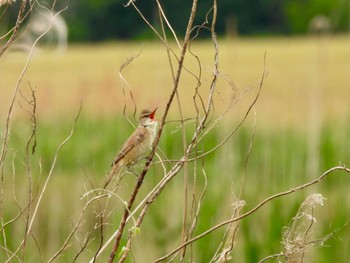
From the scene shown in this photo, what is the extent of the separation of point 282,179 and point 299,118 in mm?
4889

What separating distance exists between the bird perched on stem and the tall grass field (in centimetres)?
5

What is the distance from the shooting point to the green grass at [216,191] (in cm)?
506

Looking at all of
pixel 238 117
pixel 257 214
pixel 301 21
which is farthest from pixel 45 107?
pixel 301 21

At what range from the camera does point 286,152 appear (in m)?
8.20

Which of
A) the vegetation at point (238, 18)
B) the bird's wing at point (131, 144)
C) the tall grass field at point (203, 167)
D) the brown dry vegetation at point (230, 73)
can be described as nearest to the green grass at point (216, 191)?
the tall grass field at point (203, 167)

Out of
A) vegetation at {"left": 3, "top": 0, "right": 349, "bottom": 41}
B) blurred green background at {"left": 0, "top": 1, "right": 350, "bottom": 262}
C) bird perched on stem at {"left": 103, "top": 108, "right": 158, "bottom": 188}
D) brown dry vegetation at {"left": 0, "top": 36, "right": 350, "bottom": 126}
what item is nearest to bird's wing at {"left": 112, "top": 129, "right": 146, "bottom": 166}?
bird perched on stem at {"left": 103, "top": 108, "right": 158, "bottom": 188}

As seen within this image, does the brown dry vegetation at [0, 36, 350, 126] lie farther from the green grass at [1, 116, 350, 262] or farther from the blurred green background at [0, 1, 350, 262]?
the green grass at [1, 116, 350, 262]

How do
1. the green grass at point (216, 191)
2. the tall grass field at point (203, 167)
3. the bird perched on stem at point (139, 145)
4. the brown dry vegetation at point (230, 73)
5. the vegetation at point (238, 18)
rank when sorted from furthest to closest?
the vegetation at point (238, 18) < the brown dry vegetation at point (230, 73) < the green grass at point (216, 191) < the tall grass field at point (203, 167) < the bird perched on stem at point (139, 145)

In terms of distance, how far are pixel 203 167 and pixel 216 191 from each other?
3890 millimetres

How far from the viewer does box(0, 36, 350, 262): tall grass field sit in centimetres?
268

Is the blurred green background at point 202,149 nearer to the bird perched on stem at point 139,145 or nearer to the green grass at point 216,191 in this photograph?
the green grass at point 216,191

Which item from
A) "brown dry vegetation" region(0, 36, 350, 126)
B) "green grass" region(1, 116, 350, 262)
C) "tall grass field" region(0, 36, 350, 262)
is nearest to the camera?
"tall grass field" region(0, 36, 350, 262)

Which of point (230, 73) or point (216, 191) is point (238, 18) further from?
point (216, 191)

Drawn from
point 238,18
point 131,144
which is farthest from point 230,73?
point 238,18
